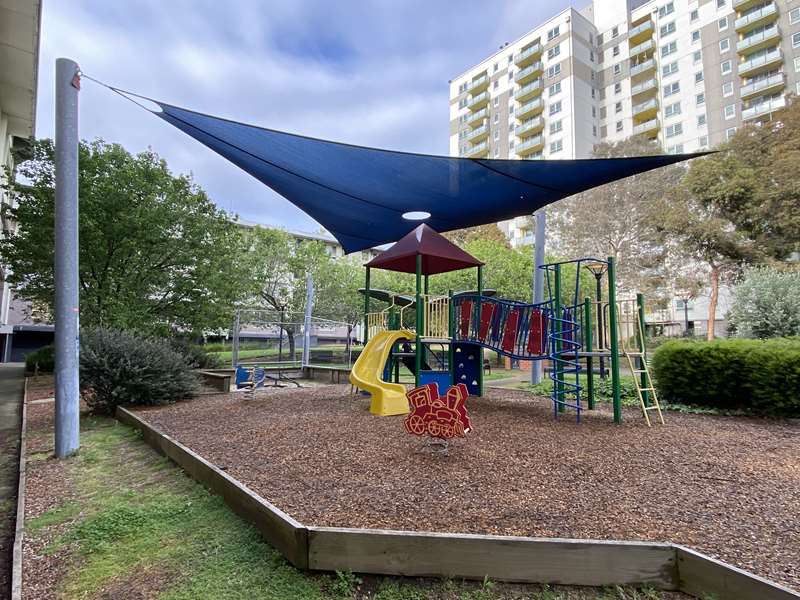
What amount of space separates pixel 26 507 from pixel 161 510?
54.8 inches

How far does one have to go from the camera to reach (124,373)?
26.5 feet

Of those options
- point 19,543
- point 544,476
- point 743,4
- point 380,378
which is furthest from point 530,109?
point 19,543

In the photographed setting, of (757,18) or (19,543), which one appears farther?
(757,18)

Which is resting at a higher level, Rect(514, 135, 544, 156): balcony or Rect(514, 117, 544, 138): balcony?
Rect(514, 117, 544, 138): balcony

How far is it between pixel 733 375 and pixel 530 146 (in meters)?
46.7

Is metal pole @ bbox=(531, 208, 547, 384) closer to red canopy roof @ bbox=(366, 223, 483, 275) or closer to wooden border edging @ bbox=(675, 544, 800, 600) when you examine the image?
red canopy roof @ bbox=(366, 223, 483, 275)

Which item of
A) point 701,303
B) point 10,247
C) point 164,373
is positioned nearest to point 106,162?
point 10,247

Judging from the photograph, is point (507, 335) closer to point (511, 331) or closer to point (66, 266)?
point (511, 331)

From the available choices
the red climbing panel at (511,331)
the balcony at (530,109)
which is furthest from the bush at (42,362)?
the balcony at (530,109)

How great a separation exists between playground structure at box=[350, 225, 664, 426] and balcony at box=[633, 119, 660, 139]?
4353 cm

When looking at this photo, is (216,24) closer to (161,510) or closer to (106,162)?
(106,162)

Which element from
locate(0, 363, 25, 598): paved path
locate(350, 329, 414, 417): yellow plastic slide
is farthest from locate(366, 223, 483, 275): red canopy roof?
locate(0, 363, 25, 598): paved path

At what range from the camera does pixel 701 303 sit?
1382 inches

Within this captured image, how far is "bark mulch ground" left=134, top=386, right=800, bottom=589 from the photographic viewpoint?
2.80 m
